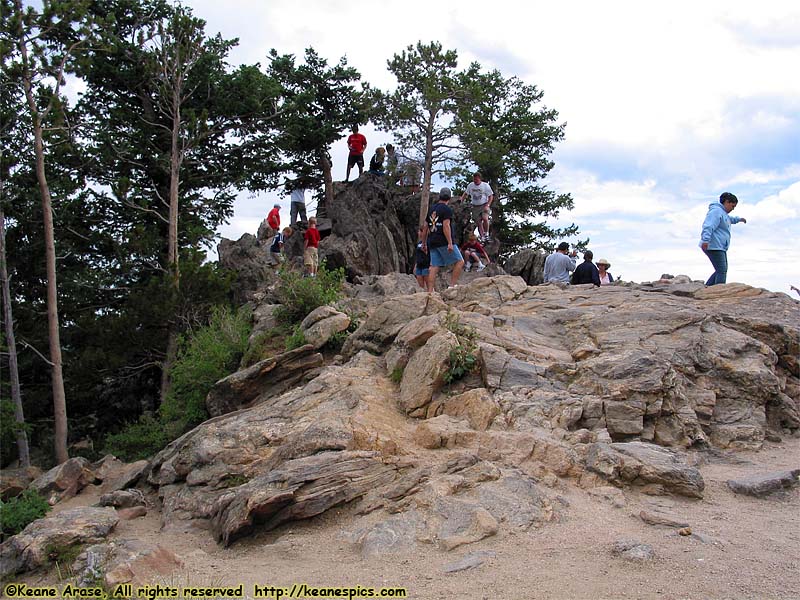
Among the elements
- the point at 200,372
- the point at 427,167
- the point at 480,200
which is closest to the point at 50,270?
the point at 200,372

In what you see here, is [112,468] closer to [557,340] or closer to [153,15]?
[557,340]

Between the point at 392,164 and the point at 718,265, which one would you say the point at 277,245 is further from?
the point at 718,265

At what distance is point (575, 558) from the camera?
552 centimetres

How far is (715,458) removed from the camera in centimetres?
854

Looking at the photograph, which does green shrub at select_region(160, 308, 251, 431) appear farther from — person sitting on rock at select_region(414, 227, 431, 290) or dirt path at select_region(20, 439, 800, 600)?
dirt path at select_region(20, 439, 800, 600)

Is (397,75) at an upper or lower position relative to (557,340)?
upper

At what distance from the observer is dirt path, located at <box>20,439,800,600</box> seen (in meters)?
5.02

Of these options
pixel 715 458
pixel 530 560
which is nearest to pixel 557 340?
pixel 715 458

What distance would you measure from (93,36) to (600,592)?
61.6ft

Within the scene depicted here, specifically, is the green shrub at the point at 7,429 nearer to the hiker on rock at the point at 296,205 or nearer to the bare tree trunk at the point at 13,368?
the bare tree trunk at the point at 13,368

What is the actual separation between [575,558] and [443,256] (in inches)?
304

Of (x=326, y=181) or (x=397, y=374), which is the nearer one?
(x=397, y=374)

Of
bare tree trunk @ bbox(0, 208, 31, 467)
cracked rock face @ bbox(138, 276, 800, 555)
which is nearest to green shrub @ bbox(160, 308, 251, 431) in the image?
cracked rock face @ bbox(138, 276, 800, 555)

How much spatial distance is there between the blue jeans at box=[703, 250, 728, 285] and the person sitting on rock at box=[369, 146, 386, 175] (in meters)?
15.7
